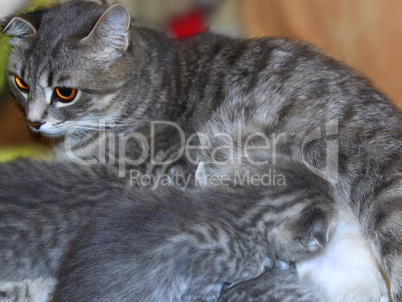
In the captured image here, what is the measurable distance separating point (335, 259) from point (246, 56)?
841 mm

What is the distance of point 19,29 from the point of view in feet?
5.41

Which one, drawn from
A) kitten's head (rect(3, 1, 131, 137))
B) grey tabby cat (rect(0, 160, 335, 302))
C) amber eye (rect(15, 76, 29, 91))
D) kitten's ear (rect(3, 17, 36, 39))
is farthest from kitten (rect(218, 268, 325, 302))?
kitten's ear (rect(3, 17, 36, 39))

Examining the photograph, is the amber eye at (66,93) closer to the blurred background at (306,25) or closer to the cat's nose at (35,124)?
the cat's nose at (35,124)

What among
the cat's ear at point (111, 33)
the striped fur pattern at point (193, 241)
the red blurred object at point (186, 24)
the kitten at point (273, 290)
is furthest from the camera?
the red blurred object at point (186, 24)

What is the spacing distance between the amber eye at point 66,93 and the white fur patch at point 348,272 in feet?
3.11

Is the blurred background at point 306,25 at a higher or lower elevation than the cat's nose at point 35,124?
higher

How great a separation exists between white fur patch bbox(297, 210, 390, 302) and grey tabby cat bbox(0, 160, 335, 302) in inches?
2.8

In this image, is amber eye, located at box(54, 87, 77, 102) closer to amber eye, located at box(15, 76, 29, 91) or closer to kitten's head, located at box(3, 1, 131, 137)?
kitten's head, located at box(3, 1, 131, 137)

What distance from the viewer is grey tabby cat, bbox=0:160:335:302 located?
1247 mm

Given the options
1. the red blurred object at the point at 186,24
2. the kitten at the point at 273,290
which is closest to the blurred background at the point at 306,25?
the red blurred object at the point at 186,24

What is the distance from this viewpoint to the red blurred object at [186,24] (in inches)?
81.0

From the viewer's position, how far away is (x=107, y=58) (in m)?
1.64

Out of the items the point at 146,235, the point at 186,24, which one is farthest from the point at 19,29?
the point at 146,235

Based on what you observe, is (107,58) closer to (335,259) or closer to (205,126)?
(205,126)
